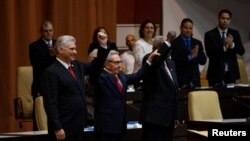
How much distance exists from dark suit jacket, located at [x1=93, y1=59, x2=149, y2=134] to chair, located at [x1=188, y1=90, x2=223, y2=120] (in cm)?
94

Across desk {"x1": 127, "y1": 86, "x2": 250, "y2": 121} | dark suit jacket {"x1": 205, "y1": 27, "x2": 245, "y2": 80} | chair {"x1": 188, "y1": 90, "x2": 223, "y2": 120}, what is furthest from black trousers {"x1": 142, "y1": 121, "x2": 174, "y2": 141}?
dark suit jacket {"x1": 205, "y1": 27, "x2": 245, "y2": 80}

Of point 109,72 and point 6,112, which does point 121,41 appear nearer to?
point 6,112

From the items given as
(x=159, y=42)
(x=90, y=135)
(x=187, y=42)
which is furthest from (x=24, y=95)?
(x=159, y=42)

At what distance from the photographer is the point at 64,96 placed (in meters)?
4.75

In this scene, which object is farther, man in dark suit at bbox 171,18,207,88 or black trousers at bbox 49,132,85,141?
man in dark suit at bbox 171,18,207,88

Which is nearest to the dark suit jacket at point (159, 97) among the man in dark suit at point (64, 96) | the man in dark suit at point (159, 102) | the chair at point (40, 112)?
the man in dark suit at point (159, 102)

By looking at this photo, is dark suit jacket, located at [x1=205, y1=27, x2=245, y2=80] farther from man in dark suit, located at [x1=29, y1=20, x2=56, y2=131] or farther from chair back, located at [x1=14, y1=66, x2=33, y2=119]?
chair back, located at [x1=14, y1=66, x2=33, y2=119]

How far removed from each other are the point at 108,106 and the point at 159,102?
543 mm

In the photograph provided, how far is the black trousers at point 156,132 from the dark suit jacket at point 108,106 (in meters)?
0.34

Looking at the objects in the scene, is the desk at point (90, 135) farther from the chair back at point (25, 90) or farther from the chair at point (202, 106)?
the chair back at point (25, 90)

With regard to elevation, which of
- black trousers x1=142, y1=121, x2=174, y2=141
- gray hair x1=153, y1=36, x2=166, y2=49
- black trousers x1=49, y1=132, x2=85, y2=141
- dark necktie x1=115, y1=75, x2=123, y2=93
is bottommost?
black trousers x1=142, y1=121, x2=174, y2=141

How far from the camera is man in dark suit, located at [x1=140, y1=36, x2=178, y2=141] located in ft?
17.9

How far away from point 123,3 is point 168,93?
4.25 metres

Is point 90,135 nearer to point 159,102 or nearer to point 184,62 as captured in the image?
point 159,102
